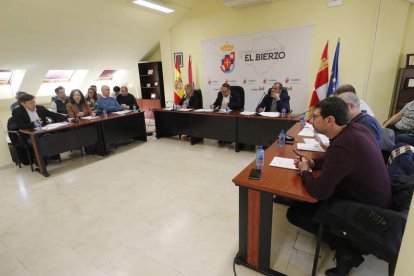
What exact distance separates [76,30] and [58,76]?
2434mm

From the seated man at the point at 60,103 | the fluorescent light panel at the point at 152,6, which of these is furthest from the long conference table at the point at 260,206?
the seated man at the point at 60,103

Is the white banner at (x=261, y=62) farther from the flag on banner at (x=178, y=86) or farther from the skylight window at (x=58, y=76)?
the skylight window at (x=58, y=76)

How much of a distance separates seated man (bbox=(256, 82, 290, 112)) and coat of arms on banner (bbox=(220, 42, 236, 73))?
1.80 meters

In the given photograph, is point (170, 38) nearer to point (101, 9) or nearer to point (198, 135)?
point (101, 9)

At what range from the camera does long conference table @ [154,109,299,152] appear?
11.7ft

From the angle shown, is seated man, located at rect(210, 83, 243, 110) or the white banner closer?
seated man, located at rect(210, 83, 243, 110)

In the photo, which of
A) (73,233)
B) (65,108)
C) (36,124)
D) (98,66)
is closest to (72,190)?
(73,233)

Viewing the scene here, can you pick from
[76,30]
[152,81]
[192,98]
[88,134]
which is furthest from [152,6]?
[88,134]

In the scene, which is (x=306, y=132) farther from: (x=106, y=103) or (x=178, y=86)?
(x=178, y=86)

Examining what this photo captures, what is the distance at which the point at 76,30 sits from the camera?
4.66 meters

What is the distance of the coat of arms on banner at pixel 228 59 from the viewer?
531 centimetres

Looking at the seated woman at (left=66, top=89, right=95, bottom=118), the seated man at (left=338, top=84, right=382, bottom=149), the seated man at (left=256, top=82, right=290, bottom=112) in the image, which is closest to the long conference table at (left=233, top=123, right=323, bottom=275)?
the seated man at (left=338, top=84, right=382, bottom=149)

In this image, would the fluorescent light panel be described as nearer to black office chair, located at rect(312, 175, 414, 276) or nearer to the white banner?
the white banner

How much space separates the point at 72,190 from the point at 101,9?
363 centimetres
